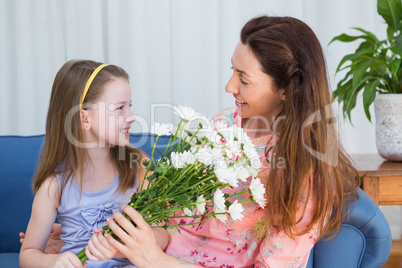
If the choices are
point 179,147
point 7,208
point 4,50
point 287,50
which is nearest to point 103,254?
point 179,147

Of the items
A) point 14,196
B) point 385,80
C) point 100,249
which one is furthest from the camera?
point 385,80

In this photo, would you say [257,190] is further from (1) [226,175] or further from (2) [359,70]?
(2) [359,70]

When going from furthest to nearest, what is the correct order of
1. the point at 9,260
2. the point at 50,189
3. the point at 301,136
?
the point at 9,260 → the point at 50,189 → the point at 301,136

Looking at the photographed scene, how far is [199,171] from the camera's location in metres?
1.05

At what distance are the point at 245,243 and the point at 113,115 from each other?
575 millimetres

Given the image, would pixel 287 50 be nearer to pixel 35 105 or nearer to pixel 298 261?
pixel 298 261

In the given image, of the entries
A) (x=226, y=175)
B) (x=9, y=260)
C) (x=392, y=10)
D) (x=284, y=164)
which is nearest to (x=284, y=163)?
(x=284, y=164)

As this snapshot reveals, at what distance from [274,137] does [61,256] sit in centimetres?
71

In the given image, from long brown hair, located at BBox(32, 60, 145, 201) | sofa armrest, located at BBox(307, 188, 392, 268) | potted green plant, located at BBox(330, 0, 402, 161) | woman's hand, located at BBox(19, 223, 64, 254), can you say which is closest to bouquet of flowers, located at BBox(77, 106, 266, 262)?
sofa armrest, located at BBox(307, 188, 392, 268)

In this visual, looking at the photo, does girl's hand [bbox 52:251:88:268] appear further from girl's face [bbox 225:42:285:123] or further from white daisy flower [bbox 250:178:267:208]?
girl's face [bbox 225:42:285:123]

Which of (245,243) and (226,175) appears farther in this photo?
(245,243)

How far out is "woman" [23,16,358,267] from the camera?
4.12 ft

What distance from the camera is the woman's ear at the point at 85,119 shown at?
59.1 inches

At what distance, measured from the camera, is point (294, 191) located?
4.11ft
